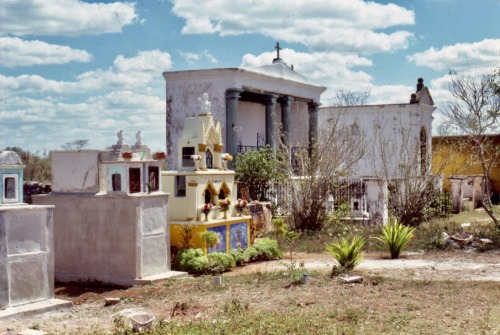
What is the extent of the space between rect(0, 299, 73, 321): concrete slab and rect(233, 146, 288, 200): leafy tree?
1109 centimetres

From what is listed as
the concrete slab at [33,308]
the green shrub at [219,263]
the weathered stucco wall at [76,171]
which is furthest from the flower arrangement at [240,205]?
the concrete slab at [33,308]

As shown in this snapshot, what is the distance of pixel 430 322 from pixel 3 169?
6955 mm

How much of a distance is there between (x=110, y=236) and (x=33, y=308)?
9.54ft

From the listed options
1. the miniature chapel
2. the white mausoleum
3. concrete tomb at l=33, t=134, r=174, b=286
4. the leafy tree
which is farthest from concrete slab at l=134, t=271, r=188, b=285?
the white mausoleum

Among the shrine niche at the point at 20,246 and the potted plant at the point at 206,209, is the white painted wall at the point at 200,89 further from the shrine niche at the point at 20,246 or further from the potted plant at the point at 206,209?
the shrine niche at the point at 20,246

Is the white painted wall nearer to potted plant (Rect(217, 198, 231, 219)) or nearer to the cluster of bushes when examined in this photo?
potted plant (Rect(217, 198, 231, 219))

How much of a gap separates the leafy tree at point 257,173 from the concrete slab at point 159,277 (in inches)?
326

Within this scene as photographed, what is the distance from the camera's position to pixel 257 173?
2175cm

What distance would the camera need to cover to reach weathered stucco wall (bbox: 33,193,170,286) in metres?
13.2

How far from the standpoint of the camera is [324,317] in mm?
9242

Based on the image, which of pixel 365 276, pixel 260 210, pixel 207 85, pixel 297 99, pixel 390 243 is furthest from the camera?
pixel 297 99

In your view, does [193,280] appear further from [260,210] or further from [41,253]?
[260,210]

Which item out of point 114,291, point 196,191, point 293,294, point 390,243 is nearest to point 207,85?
point 196,191

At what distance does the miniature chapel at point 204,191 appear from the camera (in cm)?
1530
